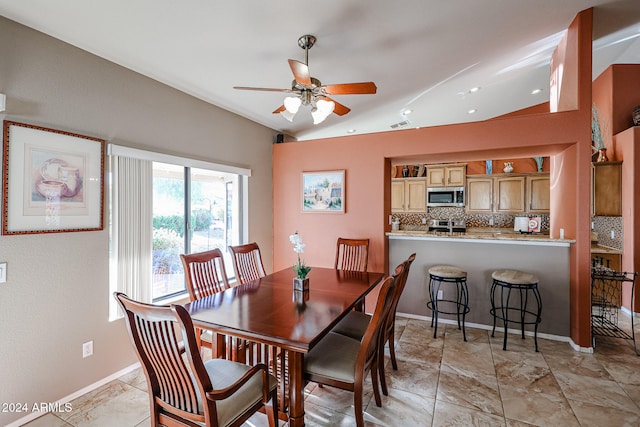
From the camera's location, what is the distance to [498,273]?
3131 millimetres

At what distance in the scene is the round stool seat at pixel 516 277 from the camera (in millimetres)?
2891

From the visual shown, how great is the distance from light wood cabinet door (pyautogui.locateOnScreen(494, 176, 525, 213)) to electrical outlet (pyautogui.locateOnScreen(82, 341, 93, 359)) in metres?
6.51

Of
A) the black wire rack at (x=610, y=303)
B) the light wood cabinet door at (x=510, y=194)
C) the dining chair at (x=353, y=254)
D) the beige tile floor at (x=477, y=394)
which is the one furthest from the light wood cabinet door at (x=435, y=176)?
the beige tile floor at (x=477, y=394)

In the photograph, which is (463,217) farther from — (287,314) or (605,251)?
(287,314)

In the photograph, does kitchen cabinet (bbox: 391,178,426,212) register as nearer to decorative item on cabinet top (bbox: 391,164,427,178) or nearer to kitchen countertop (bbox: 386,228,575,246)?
decorative item on cabinet top (bbox: 391,164,427,178)

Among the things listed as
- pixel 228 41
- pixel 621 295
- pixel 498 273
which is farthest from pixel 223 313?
pixel 621 295

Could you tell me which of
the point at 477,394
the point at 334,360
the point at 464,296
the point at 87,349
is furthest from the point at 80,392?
the point at 464,296

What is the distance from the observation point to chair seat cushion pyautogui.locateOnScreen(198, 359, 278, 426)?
1331 millimetres

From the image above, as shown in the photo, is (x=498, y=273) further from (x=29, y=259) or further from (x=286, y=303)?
(x=29, y=259)

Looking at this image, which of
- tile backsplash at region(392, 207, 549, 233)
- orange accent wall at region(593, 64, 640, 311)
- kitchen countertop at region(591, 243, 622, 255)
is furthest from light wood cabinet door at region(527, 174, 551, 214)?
kitchen countertop at region(591, 243, 622, 255)

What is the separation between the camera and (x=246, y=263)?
2.92m

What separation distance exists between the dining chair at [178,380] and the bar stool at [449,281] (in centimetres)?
236

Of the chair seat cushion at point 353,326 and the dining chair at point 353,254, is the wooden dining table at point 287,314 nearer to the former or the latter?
the chair seat cushion at point 353,326

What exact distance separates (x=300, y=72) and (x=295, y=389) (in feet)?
6.35
